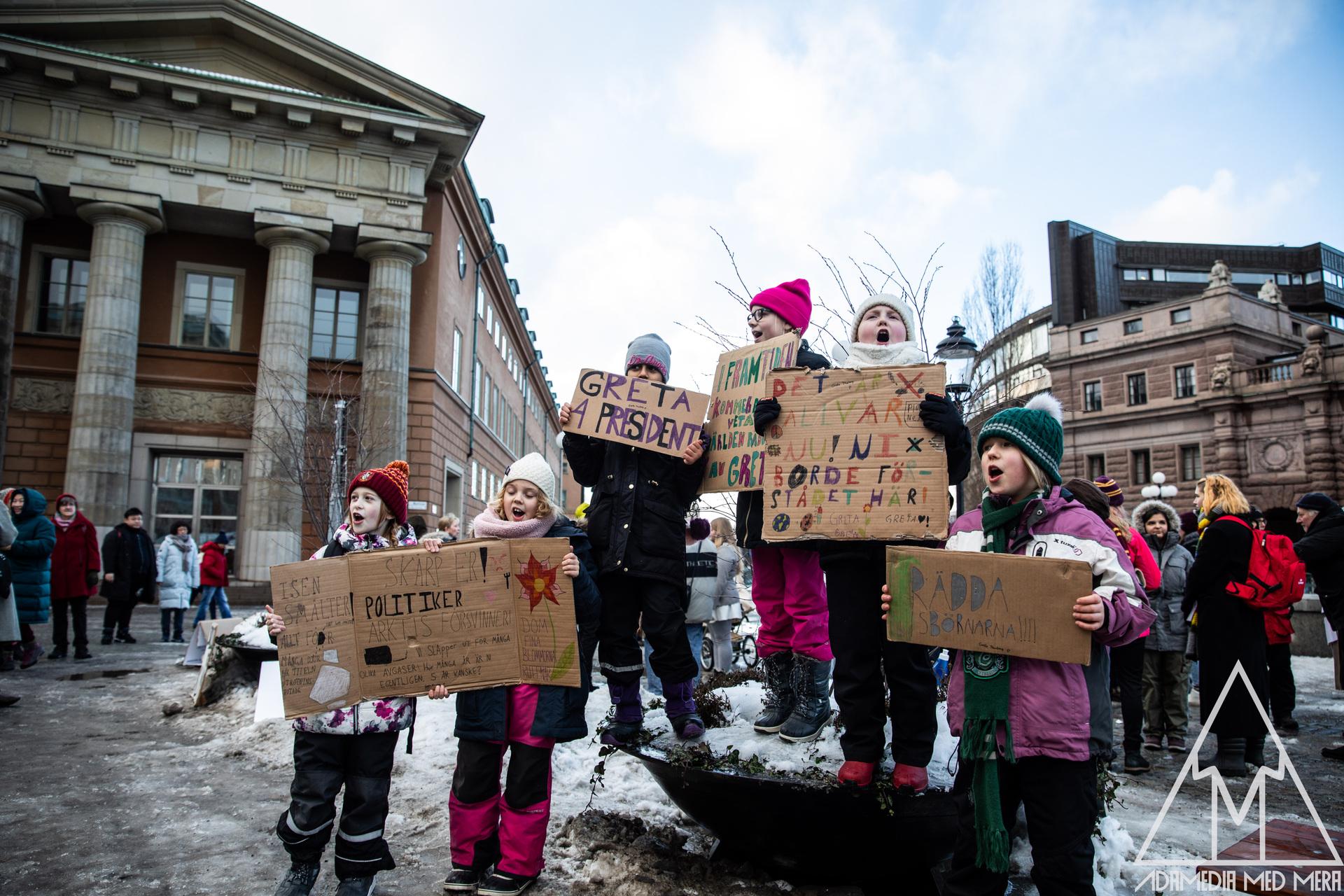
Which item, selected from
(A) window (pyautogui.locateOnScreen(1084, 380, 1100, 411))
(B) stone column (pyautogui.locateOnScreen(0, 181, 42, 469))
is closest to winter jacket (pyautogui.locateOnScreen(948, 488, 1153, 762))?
(B) stone column (pyautogui.locateOnScreen(0, 181, 42, 469))

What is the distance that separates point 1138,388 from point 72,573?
4957 centimetres

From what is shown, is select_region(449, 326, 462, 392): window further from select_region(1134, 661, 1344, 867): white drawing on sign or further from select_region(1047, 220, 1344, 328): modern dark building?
select_region(1047, 220, 1344, 328): modern dark building

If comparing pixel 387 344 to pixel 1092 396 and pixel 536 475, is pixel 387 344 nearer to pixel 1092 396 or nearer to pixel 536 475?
pixel 536 475

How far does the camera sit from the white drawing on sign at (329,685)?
341 centimetres

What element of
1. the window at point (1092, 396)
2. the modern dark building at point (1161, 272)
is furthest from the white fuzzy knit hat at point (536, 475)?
the modern dark building at point (1161, 272)

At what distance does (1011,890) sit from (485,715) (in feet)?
8.24

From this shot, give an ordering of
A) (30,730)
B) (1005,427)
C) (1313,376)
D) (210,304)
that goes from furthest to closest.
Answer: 1. (1313,376)
2. (210,304)
3. (30,730)
4. (1005,427)

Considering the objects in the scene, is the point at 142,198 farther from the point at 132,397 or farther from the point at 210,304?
the point at 132,397

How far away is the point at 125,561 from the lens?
40.2ft

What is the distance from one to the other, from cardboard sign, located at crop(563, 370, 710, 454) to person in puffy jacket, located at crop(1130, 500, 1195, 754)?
4.82m

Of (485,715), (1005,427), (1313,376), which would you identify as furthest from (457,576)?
(1313,376)

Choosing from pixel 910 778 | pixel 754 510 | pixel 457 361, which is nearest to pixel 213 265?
pixel 457 361

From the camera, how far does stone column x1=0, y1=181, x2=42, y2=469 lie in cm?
1981

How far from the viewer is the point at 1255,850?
3.59 m
